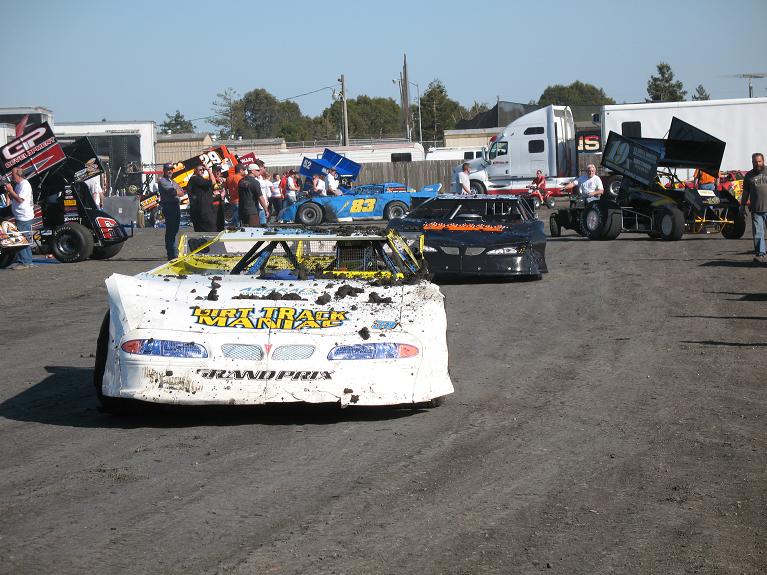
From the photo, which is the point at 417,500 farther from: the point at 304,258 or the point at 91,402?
the point at 304,258

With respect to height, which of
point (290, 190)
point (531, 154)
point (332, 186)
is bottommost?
point (290, 190)

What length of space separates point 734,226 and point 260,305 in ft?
55.9

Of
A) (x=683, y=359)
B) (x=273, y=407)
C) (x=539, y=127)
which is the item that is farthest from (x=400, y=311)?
(x=539, y=127)

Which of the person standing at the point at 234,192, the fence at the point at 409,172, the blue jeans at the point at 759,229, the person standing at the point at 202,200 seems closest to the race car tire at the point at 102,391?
the person standing at the point at 202,200

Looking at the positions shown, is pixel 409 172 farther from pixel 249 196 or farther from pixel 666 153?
pixel 249 196

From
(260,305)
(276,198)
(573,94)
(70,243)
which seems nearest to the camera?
(260,305)

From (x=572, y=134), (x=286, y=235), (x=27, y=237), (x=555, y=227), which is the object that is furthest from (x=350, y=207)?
(x=286, y=235)

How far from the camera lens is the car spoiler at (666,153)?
67.3 ft

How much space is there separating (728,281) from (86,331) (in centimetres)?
905

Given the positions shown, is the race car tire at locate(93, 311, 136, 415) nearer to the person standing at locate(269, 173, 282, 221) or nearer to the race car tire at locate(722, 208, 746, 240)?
the race car tire at locate(722, 208, 746, 240)

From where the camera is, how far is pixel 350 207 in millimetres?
29656

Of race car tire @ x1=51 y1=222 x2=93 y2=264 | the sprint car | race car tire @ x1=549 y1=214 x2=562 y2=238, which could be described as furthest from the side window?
race car tire @ x1=51 y1=222 x2=93 y2=264

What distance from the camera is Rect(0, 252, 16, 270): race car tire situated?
1841cm

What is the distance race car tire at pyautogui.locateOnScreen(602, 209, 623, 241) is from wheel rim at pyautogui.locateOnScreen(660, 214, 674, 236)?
2.83 feet
